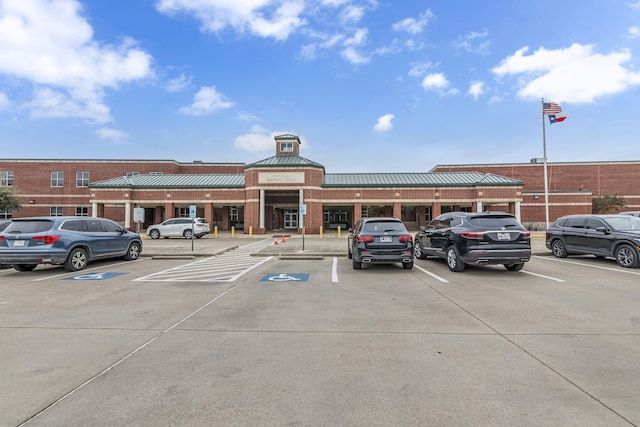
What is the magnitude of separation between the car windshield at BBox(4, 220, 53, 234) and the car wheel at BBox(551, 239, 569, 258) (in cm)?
1827

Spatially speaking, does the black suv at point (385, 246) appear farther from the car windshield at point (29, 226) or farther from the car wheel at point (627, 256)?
the car windshield at point (29, 226)

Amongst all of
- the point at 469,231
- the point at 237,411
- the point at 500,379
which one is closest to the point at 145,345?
the point at 237,411

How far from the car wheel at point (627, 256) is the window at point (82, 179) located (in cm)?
5417

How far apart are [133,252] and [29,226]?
3.74 meters

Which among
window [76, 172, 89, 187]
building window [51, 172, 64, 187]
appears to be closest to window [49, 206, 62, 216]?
building window [51, 172, 64, 187]

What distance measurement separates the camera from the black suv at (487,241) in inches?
367

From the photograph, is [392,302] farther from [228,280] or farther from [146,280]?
[146,280]

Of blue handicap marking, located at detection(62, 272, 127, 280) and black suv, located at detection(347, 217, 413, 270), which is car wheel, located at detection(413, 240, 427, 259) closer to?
black suv, located at detection(347, 217, 413, 270)

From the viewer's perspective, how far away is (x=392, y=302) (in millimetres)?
6457

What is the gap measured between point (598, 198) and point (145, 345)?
183 ft

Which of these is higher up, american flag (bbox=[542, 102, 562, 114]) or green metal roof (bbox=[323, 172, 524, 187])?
american flag (bbox=[542, 102, 562, 114])

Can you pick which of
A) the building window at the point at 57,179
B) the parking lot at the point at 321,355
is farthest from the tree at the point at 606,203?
the building window at the point at 57,179

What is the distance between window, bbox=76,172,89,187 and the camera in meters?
45.5

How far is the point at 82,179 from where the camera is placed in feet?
150
